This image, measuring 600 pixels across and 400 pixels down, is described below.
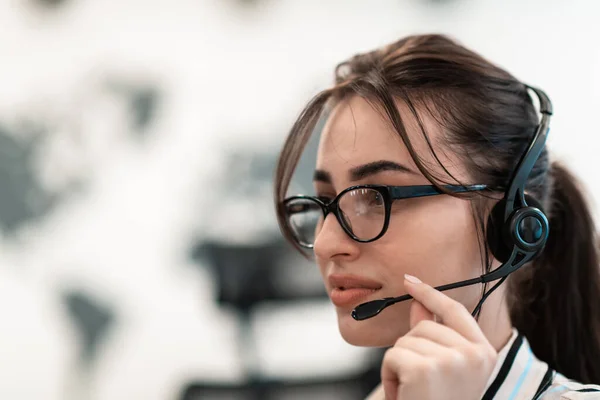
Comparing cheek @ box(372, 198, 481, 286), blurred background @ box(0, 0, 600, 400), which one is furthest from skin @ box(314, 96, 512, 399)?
blurred background @ box(0, 0, 600, 400)

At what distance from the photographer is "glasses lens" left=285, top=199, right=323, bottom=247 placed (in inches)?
39.3

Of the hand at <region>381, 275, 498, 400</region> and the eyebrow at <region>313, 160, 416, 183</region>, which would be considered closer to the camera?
the hand at <region>381, 275, 498, 400</region>

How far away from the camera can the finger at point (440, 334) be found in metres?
0.67

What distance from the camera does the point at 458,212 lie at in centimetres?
82

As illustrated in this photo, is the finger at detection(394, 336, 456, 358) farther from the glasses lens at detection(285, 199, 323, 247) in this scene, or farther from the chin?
the glasses lens at detection(285, 199, 323, 247)

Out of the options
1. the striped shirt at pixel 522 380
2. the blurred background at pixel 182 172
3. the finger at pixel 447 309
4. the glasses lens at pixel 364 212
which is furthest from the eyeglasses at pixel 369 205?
the blurred background at pixel 182 172

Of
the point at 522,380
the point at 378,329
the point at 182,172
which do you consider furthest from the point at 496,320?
the point at 182,172

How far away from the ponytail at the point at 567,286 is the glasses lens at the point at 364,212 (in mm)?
324

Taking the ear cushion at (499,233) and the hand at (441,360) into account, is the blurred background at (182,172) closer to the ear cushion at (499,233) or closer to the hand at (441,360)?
the ear cushion at (499,233)

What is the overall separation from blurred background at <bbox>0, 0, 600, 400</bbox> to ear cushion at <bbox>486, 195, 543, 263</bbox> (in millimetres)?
532

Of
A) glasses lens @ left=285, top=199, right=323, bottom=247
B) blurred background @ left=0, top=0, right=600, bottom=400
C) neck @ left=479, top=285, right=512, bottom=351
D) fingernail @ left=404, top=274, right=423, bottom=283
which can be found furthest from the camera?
blurred background @ left=0, top=0, right=600, bottom=400

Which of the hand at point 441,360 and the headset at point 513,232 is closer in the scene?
the hand at point 441,360

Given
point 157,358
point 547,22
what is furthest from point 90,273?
point 547,22

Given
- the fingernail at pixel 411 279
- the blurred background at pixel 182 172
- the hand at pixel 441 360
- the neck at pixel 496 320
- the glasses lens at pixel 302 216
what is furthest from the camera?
the blurred background at pixel 182 172
